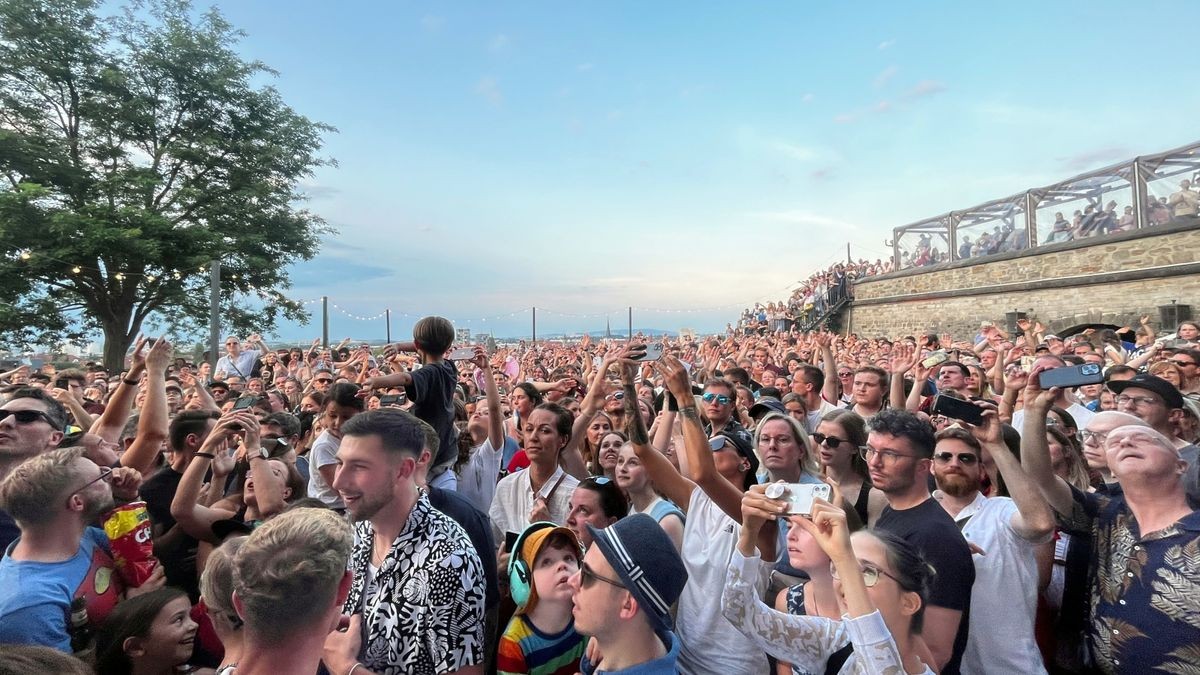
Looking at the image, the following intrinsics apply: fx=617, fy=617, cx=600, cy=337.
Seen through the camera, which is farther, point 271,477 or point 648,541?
point 271,477

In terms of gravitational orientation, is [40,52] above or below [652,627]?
above

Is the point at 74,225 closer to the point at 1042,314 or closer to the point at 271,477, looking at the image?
the point at 271,477

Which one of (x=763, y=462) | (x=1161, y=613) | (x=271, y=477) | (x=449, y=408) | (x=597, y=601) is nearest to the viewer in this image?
(x=597, y=601)

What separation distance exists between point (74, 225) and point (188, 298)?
4.10 meters

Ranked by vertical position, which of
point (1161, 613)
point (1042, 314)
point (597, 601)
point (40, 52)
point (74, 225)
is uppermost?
point (40, 52)

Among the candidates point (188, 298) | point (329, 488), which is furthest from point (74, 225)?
point (329, 488)

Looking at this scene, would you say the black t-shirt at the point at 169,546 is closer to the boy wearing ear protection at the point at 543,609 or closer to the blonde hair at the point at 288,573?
the boy wearing ear protection at the point at 543,609

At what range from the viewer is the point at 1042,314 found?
16.5 m

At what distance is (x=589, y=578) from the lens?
2.14 m

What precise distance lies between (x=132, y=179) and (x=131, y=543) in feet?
72.1

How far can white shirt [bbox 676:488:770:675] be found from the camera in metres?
2.71

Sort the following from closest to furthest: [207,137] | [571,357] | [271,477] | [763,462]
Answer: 1. [271,477]
2. [763,462]
3. [571,357]
4. [207,137]

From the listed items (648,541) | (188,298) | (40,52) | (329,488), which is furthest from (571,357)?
(40,52)

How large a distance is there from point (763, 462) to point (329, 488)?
2905mm
